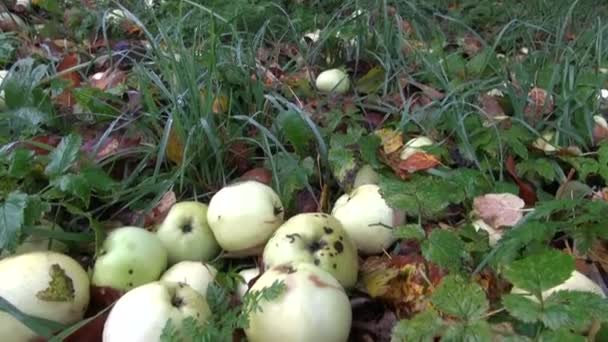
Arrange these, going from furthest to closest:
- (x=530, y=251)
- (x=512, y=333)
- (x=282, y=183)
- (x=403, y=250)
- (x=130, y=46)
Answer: (x=130, y=46)
(x=282, y=183)
(x=403, y=250)
(x=530, y=251)
(x=512, y=333)

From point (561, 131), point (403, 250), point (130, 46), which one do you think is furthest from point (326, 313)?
point (130, 46)

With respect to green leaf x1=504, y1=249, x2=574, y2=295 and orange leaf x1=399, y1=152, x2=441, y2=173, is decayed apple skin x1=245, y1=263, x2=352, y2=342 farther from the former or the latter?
orange leaf x1=399, y1=152, x2=441, y2=173

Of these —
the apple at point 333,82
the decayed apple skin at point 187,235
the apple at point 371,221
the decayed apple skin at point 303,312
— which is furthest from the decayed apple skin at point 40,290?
the apple at point 333,82

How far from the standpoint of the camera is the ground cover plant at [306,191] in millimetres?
1226

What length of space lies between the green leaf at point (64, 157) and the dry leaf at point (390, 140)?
84cm

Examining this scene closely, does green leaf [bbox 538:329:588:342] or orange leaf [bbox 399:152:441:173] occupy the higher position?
green leaf [bbox 538:329:588:342]

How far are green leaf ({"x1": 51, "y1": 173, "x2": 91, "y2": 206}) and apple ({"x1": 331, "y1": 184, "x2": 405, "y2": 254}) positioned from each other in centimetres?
60

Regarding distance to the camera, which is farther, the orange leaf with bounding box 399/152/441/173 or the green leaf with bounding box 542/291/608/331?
the orange leaf with bounding box 399/152/441/173

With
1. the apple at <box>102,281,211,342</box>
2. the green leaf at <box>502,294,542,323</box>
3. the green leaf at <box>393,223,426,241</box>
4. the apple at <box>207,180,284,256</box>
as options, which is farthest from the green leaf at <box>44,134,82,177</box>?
the green leaf at <box>502,294,542,323</box>

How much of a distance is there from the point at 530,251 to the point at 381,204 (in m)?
0.37

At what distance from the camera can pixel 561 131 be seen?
199cm

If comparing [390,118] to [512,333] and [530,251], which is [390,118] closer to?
[530,251]

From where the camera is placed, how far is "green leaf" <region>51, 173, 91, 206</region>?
154 centimetres

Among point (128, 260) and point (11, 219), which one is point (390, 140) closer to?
point (128, 260)
